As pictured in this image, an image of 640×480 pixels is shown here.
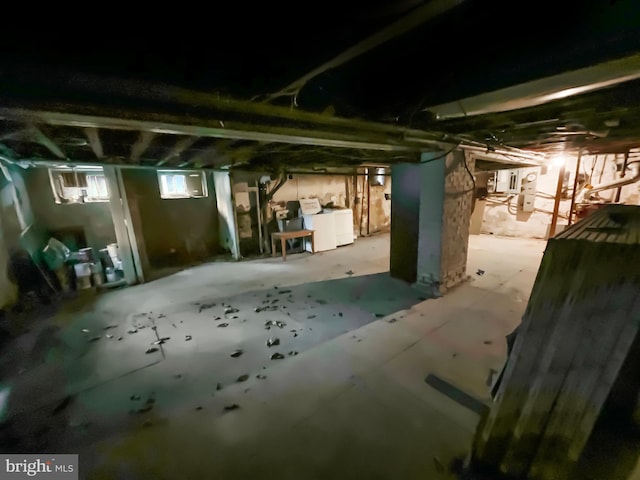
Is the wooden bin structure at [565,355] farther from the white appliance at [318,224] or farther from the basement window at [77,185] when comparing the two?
the basement window at [77,185]

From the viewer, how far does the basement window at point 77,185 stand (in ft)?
16.0

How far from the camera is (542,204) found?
671 cm

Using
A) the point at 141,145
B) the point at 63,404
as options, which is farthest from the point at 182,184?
the point at 63,404

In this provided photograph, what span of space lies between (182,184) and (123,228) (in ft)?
6.93

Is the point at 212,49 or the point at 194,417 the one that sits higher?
the point at 212,49

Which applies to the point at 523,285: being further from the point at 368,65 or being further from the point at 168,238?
the point at 168,238

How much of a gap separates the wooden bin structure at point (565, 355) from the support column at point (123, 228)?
534 cm

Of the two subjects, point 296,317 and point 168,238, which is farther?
point 168,238

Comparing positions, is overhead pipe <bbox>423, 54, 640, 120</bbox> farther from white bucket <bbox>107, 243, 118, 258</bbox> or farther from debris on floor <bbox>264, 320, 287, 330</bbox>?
white bucket <bbox>107, 243, 118, 258</bbox>

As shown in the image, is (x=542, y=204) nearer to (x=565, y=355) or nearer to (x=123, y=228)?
(x=565, y=355)

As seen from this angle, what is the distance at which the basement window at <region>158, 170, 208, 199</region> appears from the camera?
5.91 m

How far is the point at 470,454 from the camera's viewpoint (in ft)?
4.95

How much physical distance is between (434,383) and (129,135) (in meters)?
3.50

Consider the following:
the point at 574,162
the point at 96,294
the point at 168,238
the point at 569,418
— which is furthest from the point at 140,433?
the point at 574,162
